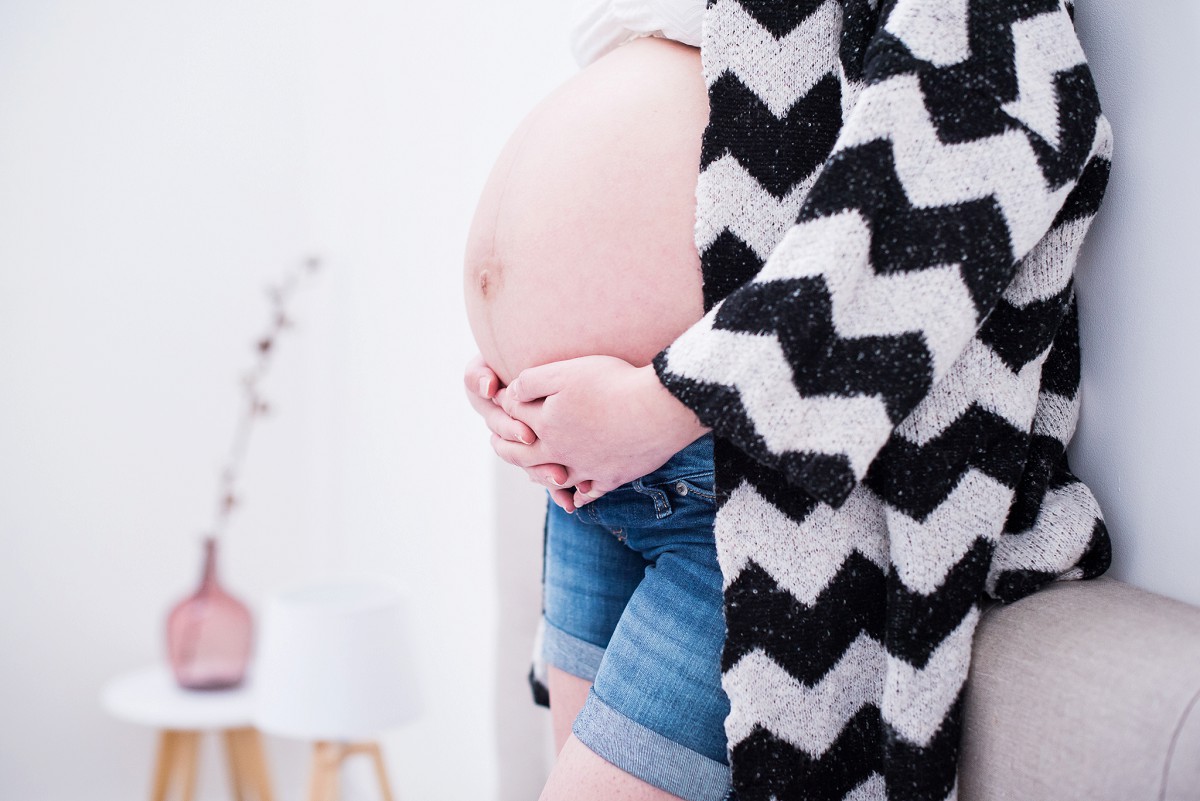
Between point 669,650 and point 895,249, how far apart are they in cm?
33

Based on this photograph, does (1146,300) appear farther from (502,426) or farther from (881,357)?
(502,426)

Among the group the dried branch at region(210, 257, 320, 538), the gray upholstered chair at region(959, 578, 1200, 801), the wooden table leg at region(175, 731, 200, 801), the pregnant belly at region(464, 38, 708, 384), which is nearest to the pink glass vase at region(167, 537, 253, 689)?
the wooden table leg at region(175, 731, 200, 801)

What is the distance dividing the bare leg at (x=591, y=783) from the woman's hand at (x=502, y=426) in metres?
0.19

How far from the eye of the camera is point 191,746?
6.59 feet

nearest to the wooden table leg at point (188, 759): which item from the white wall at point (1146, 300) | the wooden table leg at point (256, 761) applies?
the wooden table leg at point (256, 761)

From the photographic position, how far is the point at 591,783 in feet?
2.13

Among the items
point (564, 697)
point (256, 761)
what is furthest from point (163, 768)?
point (564, 697)

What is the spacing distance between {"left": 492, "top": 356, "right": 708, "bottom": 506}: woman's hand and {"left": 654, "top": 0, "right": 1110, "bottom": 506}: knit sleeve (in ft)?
0.10

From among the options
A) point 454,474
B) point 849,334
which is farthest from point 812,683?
point 454,474

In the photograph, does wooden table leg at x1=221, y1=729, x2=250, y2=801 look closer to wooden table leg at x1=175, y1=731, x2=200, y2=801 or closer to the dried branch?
wooden table leg at x1=175, y1=731, x2=200, y2=801

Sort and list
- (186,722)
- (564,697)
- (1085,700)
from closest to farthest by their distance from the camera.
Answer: (1085,700), (564,697), (186,722)

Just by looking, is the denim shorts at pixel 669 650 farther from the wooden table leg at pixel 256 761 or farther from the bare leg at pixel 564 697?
the wooden table leg at pixel 256 761

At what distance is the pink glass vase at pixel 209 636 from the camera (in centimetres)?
197

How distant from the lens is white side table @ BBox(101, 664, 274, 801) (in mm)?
1819
